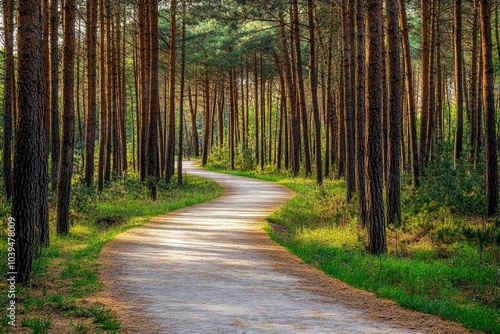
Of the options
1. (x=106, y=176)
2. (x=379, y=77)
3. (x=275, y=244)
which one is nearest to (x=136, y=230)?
(x=275, y=244)

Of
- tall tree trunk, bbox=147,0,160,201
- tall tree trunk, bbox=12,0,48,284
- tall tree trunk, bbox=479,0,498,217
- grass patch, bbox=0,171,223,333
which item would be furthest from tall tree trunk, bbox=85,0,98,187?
tall tree trunk, bbox=479,0,498,217

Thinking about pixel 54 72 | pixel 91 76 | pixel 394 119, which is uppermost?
pixel 91 76

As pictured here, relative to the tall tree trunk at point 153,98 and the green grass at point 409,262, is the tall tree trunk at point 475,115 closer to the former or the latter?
the green grass at point 409,262

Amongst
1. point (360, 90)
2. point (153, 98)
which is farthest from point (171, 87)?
point (360, 90)

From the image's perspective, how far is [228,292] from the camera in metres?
8.41

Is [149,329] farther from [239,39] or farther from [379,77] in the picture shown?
[239,39]

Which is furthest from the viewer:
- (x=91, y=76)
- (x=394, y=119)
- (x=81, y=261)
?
(x=91, y=76)

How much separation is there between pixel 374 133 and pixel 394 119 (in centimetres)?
228

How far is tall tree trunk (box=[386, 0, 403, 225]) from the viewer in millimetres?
13445

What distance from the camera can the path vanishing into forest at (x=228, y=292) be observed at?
6709 mm

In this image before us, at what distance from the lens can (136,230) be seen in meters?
15.4

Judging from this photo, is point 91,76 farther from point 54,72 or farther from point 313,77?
point 313,77

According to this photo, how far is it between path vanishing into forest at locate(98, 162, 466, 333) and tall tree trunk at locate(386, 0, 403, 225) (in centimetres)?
345

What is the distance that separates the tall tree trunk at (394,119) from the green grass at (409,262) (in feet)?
2.22
